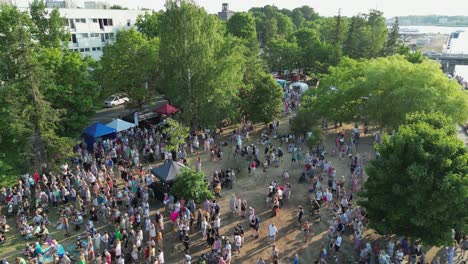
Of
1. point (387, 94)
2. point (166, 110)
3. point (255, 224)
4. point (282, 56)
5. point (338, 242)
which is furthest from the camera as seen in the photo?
point (282, 56)

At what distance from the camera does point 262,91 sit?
29.2m

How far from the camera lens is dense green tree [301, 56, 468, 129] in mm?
23750

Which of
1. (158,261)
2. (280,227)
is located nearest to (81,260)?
(158,261)

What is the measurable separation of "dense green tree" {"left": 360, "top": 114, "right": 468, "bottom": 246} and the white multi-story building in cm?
3928

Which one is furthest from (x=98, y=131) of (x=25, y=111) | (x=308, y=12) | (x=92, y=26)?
(x=308, y=12)

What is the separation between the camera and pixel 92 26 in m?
47.4

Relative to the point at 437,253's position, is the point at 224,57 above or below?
above

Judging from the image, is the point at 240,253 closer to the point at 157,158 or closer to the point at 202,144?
the point at 157,158

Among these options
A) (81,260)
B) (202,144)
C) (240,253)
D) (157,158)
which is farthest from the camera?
(202,144)

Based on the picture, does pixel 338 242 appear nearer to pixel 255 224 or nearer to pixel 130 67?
pixel 255 224

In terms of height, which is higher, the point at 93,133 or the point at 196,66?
the point at 196,66

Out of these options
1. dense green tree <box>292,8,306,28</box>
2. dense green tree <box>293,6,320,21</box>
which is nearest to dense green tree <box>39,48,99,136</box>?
dense green tree <box>292,8,306,28</box>

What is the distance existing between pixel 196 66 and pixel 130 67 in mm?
6745

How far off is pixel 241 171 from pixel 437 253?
1128 centimetres
